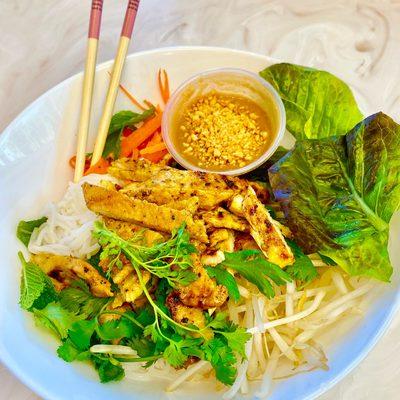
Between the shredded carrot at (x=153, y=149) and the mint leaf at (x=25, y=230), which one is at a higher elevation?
the shredded carrot at (x=153, y=149)

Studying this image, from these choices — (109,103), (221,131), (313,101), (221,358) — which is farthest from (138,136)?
(221,358)

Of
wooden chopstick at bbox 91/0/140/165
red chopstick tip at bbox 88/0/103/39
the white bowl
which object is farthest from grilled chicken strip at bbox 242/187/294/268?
red chopstick tip at bbox 88/0/103/39

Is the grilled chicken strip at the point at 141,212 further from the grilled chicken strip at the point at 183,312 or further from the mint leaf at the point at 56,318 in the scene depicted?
the mint leaf at the point at 56,318

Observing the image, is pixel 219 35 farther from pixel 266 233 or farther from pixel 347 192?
pixel 266 233

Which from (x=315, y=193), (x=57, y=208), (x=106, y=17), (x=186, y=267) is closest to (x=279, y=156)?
(x=315, y=193)

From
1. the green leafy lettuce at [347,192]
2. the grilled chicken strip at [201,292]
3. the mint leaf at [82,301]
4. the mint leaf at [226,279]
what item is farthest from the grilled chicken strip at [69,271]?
the green leafy lettuce at [347,192]

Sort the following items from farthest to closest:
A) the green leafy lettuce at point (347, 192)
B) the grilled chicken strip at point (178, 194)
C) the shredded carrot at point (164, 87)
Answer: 1. the shredded carrot at point (164, 87)
2. the grilled chicken strip at point (178, 194)
3. the green leafy lettuce at point (347, 192)

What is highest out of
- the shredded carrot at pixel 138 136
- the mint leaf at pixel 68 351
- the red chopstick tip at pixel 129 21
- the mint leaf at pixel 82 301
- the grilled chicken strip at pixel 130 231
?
the red chopstick tip at pixel 129 21

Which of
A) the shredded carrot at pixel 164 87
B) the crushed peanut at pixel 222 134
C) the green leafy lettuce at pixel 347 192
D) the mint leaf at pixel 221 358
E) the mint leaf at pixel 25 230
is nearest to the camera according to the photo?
the mint leaf at pixel 221 358
